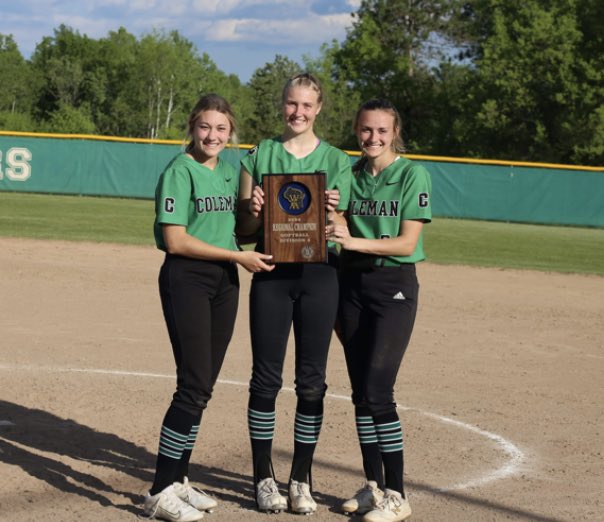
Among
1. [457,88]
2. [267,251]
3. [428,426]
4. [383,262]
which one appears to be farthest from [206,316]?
[457,88]

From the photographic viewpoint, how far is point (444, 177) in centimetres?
2817

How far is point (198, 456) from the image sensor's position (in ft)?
18.3

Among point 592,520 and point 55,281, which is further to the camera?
point 55,281

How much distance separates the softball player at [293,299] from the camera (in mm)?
4492

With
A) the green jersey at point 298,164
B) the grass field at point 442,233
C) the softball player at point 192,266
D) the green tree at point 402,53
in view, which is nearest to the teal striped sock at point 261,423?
the softball player at point 192,266

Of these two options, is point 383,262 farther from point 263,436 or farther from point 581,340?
point 581,340

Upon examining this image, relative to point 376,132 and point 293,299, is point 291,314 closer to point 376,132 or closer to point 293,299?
point 293,299

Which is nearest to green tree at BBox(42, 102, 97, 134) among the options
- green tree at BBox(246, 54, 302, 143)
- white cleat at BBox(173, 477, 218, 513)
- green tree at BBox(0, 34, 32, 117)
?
green tree at BBox(0, 34, 32, 117)

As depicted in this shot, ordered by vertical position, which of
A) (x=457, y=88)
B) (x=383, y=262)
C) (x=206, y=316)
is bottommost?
(x=206, y=316)

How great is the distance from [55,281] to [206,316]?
27.1ft

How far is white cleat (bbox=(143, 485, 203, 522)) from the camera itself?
4352 millimetres

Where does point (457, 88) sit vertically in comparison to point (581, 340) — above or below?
above

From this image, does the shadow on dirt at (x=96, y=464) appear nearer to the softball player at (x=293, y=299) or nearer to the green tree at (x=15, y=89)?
the softball player at (x=293, y=299)

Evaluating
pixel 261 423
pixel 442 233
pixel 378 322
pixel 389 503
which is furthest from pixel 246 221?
pixel 442 233
